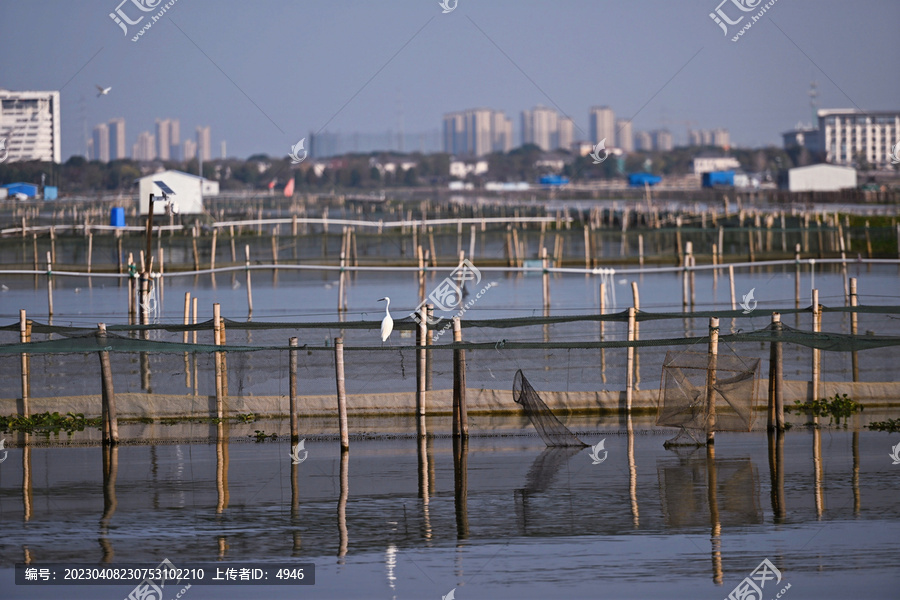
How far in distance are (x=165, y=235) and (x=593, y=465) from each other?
3674 centimetres

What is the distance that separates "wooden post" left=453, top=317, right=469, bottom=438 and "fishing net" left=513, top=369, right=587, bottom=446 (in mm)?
660

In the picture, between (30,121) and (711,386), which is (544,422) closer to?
(711,386)

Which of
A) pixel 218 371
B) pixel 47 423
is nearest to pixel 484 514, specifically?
pixel 218 371

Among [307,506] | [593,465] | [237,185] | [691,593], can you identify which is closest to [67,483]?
[307,506]

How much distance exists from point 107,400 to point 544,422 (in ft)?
16.0

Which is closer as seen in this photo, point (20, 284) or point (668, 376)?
point (668, 376)

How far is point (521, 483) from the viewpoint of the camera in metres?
10.6

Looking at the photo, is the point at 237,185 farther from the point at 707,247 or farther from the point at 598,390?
the point at 598,390

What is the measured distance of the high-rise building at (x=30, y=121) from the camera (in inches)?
1873

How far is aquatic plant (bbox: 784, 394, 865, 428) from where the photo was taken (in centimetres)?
1357

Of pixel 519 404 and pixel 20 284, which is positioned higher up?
pixel 20 284

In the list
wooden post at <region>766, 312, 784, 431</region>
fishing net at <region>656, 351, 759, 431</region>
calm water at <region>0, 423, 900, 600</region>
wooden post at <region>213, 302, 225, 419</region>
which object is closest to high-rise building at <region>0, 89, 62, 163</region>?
wooden post at <region>213, 302, 225, 419</region>

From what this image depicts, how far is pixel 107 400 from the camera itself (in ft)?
40.0

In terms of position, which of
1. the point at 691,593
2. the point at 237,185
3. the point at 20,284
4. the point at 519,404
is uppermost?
the point at 237,185
